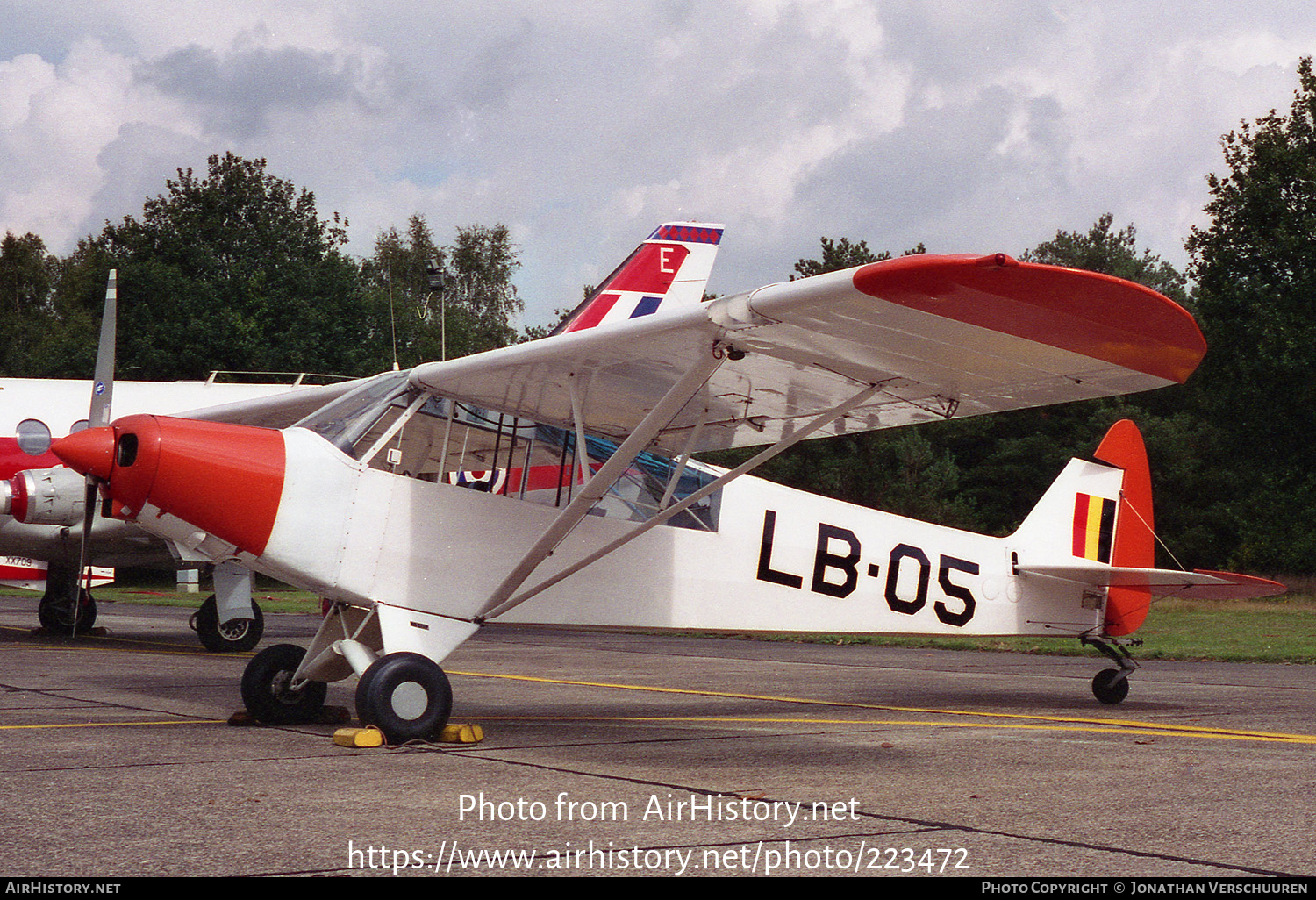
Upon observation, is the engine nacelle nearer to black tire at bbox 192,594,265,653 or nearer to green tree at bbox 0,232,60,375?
black tire at bbox 192,594,265,653

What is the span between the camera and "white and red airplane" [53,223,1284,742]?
19.3 ft

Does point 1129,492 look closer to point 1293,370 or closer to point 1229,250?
point 1293,370

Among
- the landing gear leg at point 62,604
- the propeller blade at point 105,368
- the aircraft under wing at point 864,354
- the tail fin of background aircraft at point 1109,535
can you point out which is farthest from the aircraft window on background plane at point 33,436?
the tail fin of background aircraft at point 1109,535

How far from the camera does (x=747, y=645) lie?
19.0 meters

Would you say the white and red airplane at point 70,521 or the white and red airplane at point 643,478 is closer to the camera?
the white and red airplane at point 643,478

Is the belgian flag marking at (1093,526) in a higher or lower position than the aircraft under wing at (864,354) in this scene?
lower

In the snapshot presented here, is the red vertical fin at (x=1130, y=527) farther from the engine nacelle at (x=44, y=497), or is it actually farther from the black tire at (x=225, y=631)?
the engine nacelle at (x=44, y=497)

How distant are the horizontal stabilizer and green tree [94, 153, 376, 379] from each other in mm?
41636

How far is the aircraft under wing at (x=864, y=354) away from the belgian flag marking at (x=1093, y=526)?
2.71 m

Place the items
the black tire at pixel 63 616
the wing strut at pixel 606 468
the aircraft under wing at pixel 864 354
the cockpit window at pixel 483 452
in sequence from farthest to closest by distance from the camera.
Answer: the black tire at pixel 63 616 < the cockpit window at pixel 483 452 < the wing strut at pixel 606 468 < the aircraft under wing at pixel 864 354

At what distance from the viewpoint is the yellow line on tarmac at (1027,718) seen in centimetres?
790
